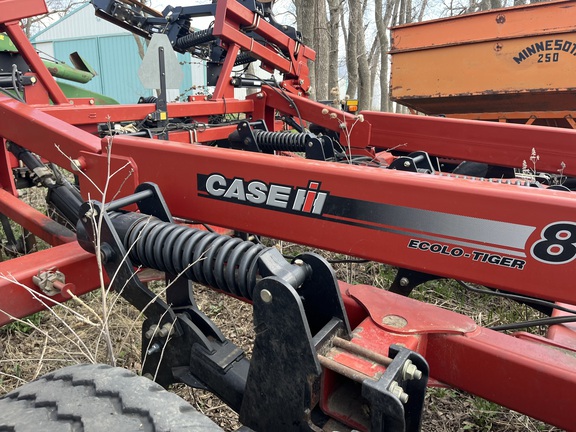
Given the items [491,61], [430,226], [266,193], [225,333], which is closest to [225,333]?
[225,333]

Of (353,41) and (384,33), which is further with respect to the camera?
(384,33)

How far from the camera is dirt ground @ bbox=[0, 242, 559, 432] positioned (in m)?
2.15

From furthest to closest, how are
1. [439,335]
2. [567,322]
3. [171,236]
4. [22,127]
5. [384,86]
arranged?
[384,86] → [22,127] → [567,322] → [171,236] → [439,335]

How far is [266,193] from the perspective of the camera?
1.69 m

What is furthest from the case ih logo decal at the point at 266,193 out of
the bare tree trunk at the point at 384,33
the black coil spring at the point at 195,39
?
the bare tree trunk at the point at 384,33

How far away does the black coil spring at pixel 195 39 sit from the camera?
6062mm

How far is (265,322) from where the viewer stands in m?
1.13

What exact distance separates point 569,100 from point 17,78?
293 inches

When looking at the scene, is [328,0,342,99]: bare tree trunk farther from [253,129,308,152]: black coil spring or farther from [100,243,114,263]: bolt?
[100,243,114,263]: bolt

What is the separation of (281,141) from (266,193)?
6.93ft

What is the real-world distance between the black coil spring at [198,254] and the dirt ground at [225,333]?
389mm

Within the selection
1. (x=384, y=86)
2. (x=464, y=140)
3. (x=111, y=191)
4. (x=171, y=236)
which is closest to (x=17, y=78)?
(x=111, y=191)

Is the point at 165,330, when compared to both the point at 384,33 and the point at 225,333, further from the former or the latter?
the point at 384,33

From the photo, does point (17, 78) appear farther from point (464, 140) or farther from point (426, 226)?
point (426, 226)
